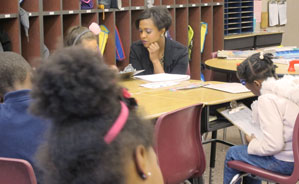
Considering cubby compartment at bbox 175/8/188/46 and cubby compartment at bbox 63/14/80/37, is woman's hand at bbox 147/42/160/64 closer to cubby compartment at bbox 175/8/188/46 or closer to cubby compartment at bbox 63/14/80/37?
cubby compartment at bbox 63/14/80/37

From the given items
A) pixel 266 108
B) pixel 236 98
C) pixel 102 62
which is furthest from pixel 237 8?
pixel 102 62

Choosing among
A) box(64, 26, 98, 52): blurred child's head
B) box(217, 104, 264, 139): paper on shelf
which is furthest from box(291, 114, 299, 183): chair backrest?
box(64, 26, 98, 52): blurred child's head

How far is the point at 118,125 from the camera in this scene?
0.86 meters

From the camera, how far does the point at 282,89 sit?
2346 millimetres

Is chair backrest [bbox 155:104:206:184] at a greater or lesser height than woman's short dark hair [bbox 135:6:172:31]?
lesser

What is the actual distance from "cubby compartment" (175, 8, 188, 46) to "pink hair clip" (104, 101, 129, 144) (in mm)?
5045

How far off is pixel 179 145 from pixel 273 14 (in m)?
6.07

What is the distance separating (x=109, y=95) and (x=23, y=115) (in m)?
0.94

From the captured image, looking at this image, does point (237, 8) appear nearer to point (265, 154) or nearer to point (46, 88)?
point (265, 154)

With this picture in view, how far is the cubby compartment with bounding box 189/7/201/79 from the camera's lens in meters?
6.07

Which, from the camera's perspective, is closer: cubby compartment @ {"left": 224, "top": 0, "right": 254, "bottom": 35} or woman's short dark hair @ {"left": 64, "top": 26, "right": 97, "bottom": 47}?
woman's short dark hair @ {"left": 64, "top": 26, "right": 97, "bottom": 47}

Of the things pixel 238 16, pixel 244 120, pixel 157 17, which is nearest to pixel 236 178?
pixel 244 120

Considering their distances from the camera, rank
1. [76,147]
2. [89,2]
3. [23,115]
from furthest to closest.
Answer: [89,2] → [23,115] → [76,147]

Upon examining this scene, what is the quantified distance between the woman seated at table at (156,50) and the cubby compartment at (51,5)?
0.78m
